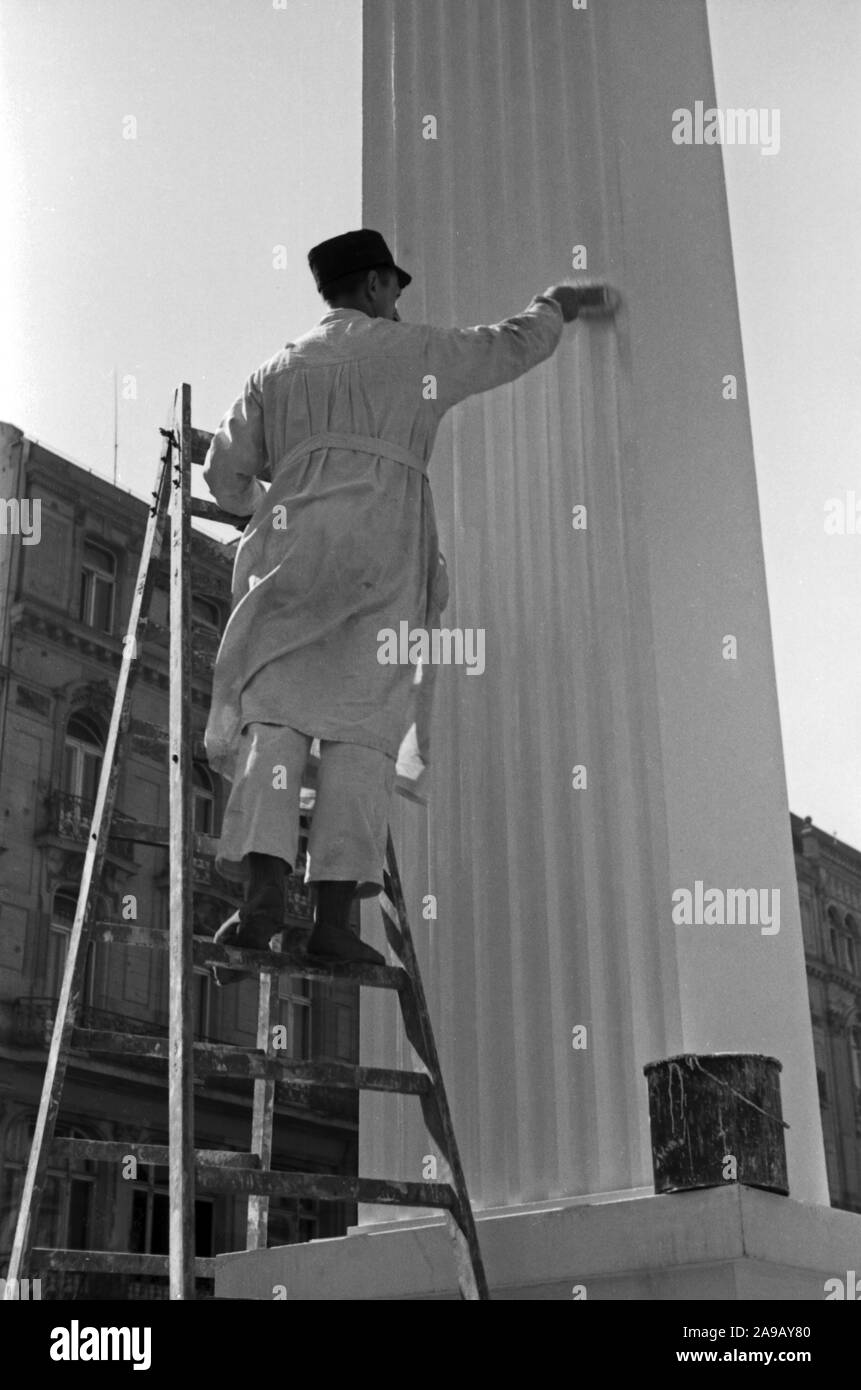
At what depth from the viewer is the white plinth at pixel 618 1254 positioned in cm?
255

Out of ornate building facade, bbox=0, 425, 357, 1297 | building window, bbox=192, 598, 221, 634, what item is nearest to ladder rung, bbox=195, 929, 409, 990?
ornate building facade, bbox=0, 425, 357, 1297

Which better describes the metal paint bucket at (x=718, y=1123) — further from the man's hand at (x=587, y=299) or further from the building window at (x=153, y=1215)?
the building window at (x=153, y=1215)

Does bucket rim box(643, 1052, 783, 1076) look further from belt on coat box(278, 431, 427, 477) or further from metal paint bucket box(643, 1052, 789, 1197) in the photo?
belt on coat box(278, 431, 427, 477)

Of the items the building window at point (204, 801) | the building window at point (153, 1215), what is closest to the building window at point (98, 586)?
the building window at point (204, 801)

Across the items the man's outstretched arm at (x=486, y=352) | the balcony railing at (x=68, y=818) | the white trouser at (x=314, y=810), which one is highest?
the balcony railing at (x=68, y=818)

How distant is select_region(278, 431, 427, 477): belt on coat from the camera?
9.89 ft

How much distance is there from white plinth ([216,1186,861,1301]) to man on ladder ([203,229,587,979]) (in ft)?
1.84

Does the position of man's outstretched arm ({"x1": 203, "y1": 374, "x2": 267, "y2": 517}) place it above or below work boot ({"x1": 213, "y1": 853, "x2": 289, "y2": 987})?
above

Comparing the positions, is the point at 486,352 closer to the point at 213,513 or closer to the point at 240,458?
the point at 240,458

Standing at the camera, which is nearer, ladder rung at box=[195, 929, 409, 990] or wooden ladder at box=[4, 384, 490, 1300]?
wooden ladder at box=[4, 384, 490, 1300]

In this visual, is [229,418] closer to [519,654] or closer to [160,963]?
[519,654]

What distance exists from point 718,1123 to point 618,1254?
0.29 meters
